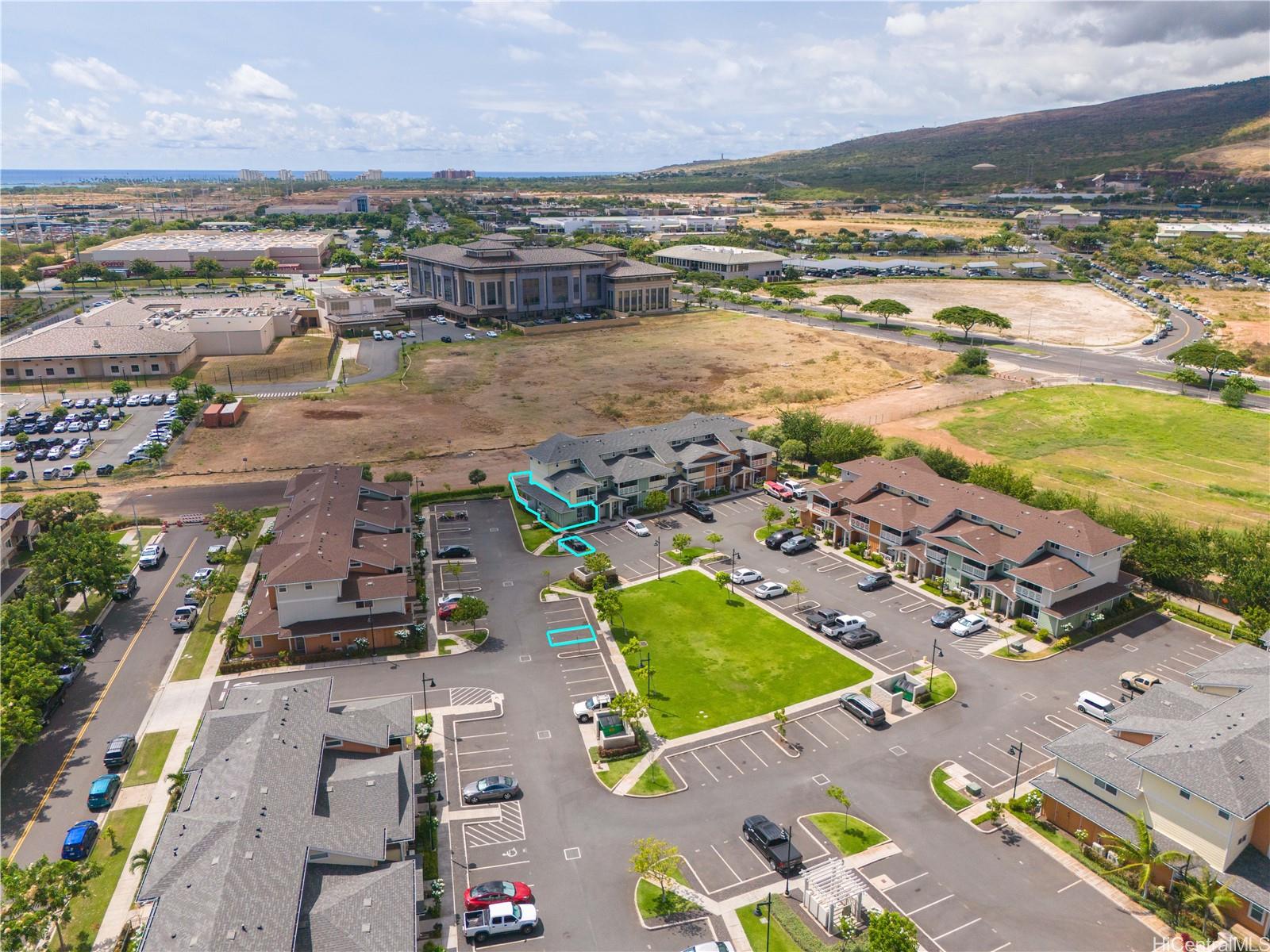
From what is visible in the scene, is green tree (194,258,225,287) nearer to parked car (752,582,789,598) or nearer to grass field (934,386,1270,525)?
grass field (934,386,1270,525)

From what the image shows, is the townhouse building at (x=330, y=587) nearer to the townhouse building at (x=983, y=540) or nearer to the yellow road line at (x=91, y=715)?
the yellow road line at (x=91, y=715)

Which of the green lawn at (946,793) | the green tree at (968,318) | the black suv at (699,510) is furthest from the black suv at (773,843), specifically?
the green tree at (968,318)

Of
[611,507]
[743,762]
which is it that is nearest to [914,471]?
[611,507]

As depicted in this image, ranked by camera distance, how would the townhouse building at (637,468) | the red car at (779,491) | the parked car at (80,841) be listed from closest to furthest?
the parked car at (80,841) → the townhouse building at (637,468) → the red car at (779,491)

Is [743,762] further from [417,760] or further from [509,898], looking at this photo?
[417,760]

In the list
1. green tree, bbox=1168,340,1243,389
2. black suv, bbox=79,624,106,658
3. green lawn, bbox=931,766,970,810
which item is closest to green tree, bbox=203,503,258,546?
black suv, bbox=79,624,106,658

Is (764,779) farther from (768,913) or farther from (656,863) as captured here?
(656,863)

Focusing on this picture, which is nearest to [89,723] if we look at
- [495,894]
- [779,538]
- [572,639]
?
[495,894]
